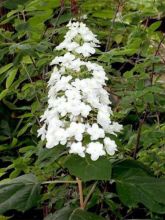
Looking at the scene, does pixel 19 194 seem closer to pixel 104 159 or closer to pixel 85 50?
pixel 104 159

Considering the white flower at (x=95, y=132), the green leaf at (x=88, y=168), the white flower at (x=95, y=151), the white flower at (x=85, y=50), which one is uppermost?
the white flower at (x=85, y=50)

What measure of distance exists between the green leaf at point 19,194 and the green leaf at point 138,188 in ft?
0.94

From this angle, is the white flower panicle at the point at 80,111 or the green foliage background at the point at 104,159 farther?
the green foliage background at the point at 104,159

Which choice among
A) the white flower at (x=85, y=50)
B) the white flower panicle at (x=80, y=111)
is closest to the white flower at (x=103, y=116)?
the white flower panicle at (x=80, y=111)

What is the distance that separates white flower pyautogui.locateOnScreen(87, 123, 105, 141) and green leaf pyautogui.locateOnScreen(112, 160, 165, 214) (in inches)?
10.0

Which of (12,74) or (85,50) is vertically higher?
(85,50)

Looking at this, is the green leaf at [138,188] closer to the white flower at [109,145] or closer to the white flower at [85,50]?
the white flower at [109,145]

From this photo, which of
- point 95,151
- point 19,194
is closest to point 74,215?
point 19,194

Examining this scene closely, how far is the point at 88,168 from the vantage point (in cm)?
132

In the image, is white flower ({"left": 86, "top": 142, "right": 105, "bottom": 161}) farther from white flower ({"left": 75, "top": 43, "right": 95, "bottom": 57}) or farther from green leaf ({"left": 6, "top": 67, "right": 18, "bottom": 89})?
green leaf ({"left": 6, "top": 67, "right": 18, "bottom": 89})

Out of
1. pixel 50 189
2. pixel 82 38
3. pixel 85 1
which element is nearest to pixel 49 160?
pixel 82 38

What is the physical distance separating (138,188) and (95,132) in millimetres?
298

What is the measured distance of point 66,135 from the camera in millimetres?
1322

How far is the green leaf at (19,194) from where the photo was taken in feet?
4.86
